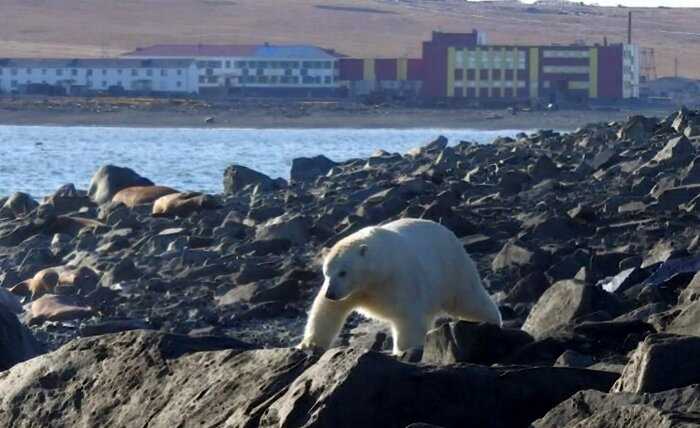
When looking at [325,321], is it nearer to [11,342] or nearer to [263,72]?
[11,342]

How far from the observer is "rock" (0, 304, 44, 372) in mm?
6996

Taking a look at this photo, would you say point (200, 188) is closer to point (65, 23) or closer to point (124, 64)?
point (124, 64)

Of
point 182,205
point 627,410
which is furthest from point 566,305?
point 182,205

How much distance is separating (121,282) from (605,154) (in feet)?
27.4

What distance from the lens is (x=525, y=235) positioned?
1345 centimetres

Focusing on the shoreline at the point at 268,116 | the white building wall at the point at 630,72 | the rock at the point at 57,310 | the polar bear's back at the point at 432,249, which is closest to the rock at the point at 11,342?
the polar bear's back at the point at 432,249

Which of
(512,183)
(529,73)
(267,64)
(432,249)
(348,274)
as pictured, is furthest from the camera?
(267,64)

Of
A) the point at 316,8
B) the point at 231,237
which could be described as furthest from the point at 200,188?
the point at 316,8

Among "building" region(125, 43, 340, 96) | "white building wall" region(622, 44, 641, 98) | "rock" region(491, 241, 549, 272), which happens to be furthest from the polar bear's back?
"building" region(125, 43, 340, 96)

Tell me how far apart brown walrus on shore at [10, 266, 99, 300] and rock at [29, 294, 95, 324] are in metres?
1.20

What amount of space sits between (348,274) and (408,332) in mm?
391

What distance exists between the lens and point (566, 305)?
7.84 metres

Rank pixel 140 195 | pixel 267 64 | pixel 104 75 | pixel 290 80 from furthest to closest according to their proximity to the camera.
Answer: pixel 267 64, pixel 290 80, pixel 104 75, pixel 140 195

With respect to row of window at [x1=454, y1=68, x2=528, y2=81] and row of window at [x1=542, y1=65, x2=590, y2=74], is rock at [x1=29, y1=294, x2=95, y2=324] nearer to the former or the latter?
row of window at [x1=454, y1=68, x2=528, y2=81]
